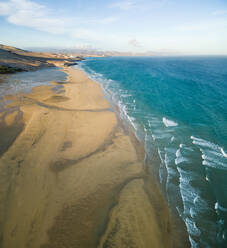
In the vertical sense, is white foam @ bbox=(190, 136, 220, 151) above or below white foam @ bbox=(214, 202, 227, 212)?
above

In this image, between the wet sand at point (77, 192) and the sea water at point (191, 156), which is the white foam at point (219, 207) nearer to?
the sea water at point (191, 156)

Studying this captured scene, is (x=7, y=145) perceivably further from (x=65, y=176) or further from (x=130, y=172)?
(x=130, y=172)

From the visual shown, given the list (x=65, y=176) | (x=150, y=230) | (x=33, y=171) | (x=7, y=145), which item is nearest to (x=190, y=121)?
(x=150, y=230)

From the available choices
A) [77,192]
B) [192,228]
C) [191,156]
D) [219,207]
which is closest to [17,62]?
[77,192]

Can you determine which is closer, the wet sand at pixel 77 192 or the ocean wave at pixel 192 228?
the wet sand at pixel 77 192

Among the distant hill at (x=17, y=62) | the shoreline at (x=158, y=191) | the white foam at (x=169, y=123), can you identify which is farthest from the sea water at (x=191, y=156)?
the distant hill at (x=17, y=62)

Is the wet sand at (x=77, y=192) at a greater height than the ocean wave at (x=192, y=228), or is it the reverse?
the wet sand at (x=77, y=192)

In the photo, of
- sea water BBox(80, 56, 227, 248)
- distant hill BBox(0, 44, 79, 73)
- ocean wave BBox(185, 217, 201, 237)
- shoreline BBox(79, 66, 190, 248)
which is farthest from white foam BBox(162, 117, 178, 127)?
distant hill BBox(0, 44, 79, 73)

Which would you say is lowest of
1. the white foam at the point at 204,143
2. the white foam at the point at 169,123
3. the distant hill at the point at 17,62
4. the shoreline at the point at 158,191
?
the shoreline at the point at 158,191

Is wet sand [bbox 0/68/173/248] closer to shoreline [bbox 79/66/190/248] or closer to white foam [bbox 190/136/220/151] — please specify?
shoreline [bbox 79/66/190/248]
